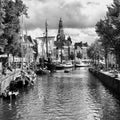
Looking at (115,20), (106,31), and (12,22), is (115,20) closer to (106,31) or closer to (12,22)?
(106,31)

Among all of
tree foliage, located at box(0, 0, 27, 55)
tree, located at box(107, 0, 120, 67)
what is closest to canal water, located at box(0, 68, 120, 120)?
tree, located at box(107, 0, 120, 67)

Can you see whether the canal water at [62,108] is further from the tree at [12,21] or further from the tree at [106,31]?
the tree at [12,21]

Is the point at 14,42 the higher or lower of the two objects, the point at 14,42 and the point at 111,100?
the higher

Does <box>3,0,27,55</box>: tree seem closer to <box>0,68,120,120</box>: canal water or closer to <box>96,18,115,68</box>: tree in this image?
<box>96,18,115,68</box>: tree

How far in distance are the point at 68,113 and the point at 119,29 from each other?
22928 millimetres

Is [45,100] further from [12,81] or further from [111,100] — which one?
[12,81]

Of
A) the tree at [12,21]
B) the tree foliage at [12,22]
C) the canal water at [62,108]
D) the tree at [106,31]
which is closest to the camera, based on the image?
the canal water at [62,108]

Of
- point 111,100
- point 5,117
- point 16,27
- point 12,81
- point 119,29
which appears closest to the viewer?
point 5,117

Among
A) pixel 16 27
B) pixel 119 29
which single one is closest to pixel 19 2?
pixel 16 27

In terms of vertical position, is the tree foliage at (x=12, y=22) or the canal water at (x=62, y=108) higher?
the tree foliage at (x=12, y=22)

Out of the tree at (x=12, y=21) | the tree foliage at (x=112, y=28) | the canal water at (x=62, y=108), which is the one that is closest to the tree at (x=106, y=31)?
the tree foliage at (x=112, y=28)

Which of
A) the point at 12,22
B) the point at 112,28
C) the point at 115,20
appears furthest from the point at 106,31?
the point at 12,22

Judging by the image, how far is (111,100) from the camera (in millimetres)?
44062

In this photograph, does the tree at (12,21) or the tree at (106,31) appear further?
the tree at (12,21)
